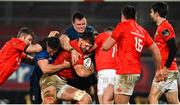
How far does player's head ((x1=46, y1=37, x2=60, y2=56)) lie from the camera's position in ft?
29.8

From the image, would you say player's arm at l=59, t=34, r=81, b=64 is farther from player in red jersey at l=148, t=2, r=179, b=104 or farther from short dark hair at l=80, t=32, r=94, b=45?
player in red jersey at l=148, t=2, r=179, b=104

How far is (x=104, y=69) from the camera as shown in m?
9.41

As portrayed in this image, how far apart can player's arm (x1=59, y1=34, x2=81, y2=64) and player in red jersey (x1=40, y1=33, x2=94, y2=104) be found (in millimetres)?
74

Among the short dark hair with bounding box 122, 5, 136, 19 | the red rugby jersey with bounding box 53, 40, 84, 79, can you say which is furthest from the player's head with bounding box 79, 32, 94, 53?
the short dark hair with bounding box 122, 5, 136, 19

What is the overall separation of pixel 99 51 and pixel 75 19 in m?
0.63

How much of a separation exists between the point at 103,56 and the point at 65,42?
66 centimetres

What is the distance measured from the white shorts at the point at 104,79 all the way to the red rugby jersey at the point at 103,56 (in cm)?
7

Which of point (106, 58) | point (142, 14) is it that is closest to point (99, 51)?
point (106, 58)

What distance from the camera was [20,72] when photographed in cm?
1852

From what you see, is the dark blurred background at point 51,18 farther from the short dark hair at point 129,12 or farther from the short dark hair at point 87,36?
the short dark hair at point 129,12

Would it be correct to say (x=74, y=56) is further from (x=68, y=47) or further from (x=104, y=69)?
(x=104, y=69)

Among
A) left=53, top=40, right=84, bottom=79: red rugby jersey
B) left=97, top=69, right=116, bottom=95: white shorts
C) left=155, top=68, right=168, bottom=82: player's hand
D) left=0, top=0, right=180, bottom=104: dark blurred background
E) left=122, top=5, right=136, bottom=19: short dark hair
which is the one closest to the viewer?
left=122, top=5, right=136, bottom=19: short dark hair

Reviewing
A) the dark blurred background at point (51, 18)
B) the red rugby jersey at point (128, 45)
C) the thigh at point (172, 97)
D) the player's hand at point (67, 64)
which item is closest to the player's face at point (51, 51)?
the player's hand at point (67, 64)

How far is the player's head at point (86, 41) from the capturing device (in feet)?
29.9
